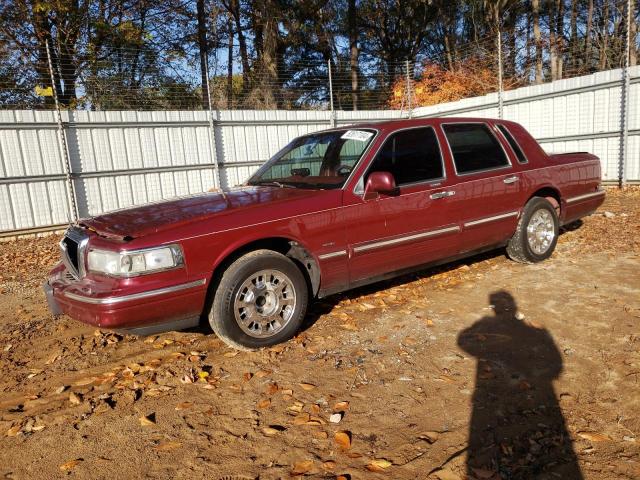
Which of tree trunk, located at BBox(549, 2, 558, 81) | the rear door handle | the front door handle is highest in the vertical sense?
tree trunk, located at BBox(549, 2, 558, 81)

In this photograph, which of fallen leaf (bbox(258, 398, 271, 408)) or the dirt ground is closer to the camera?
the dirt ground

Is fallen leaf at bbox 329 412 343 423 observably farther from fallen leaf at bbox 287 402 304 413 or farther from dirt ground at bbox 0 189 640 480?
fallen leaf at bbox 287 402 304 413

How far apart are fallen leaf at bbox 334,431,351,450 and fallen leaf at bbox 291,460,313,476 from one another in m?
0.20

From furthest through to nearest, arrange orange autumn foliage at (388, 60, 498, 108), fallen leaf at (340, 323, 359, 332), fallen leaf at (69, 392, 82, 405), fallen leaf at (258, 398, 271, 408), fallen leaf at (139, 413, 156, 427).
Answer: orange autumn foliage at (388, 60, 498, 108), fallen leaf at (340, 323, 359, 332), fallen leaf at (69, 392, 82, 405), fallen leaf at (258, 398, 271, 408), fallen leaf at (139, 413, 156, 427)

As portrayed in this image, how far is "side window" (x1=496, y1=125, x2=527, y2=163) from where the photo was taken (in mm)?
5441

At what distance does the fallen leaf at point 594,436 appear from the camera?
2472 millimetres

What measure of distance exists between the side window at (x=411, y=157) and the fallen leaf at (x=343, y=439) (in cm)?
236

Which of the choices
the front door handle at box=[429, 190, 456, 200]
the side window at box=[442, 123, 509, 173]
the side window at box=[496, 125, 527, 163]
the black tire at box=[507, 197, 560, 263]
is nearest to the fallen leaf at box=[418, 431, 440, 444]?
the front door handle at box=[429, 190, 456, 200]

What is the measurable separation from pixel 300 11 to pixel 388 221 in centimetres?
2316

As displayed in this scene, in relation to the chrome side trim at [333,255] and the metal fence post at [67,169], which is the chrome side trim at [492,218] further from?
the metal fence post at [67,169]

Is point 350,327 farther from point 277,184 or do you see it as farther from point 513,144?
point 513,144

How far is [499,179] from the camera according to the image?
5.15m

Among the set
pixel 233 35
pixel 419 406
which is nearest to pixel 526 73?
pixel 233 35

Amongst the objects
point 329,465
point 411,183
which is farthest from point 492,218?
point 329,465
